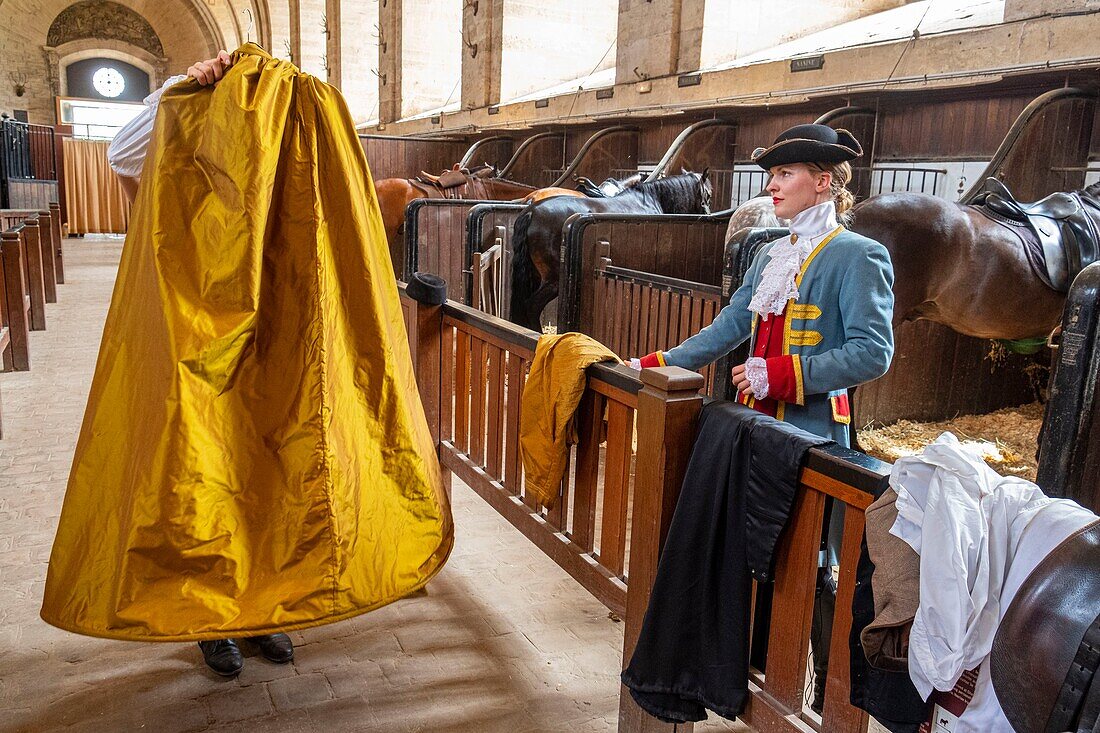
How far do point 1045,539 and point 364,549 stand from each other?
4.42 feet

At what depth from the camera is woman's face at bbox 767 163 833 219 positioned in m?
1.89

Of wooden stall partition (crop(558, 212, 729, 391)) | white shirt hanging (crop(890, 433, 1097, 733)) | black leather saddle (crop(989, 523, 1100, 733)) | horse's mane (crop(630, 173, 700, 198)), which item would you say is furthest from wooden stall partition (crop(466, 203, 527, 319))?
black leather saddle (crop(989, 523, 1100, 733))

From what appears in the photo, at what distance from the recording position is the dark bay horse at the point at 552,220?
19.0ft

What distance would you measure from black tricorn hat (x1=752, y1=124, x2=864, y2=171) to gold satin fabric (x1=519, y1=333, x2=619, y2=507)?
62 centimetres

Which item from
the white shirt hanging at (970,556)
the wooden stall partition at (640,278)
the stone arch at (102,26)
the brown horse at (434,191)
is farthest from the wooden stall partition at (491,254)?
the stone arch at (102,26)

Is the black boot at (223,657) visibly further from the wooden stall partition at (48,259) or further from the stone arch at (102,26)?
the stone arch at (102,26)

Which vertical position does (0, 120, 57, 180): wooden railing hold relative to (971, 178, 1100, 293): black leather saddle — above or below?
above

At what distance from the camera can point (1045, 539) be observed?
41.0 inches

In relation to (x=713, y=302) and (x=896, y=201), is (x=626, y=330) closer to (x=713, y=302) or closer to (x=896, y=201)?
(x=713, y=302)

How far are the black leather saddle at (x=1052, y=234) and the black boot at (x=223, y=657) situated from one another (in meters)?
3.96

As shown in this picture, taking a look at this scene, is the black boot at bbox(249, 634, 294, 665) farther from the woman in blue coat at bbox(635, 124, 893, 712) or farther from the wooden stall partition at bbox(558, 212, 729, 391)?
the wooden stall partition at bbox(558, 212, 729, 391)

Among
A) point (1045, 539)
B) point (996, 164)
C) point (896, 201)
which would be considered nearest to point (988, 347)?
point (996, 164)

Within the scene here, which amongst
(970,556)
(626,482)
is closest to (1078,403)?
(626,482)

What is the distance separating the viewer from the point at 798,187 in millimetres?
1901
